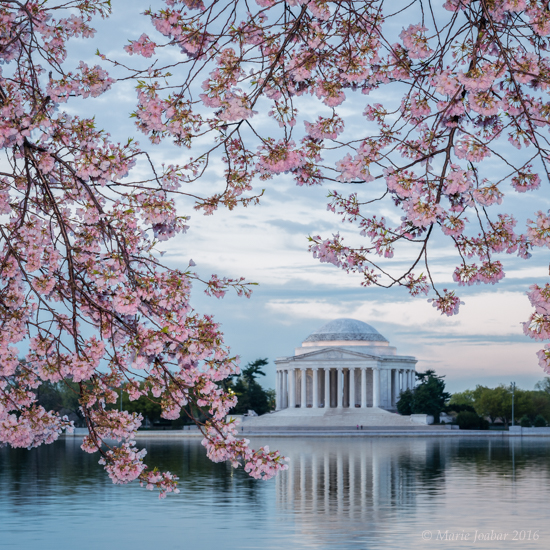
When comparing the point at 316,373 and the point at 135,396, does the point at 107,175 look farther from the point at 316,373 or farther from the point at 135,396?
the point at 316,373

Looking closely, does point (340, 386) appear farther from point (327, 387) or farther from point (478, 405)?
point (478, 405)

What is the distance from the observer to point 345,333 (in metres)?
143

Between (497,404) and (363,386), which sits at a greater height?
(363,386)

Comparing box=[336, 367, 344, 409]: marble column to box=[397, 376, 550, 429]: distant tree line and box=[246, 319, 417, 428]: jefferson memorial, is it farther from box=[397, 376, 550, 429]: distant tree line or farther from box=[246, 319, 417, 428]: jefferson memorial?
box=[397, 376, 550, 429]: distant tree line

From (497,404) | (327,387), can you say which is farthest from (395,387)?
(497,404)

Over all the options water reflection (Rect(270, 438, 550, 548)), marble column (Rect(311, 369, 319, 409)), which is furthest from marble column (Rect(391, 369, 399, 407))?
water reflection (Rect(270, 438, 550, 548))

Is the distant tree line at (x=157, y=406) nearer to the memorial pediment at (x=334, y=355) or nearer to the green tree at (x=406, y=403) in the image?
the memorial pediment at (x=334, y=355)

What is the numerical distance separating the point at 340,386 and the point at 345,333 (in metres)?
8.74

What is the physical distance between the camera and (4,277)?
10844mm

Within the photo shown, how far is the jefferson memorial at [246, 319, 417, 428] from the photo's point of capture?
135625 millimetres

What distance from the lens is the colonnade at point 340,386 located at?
449 feet

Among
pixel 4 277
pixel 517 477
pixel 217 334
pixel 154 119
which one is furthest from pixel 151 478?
pixel 517 477

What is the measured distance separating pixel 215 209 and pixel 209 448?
3174 millimetres

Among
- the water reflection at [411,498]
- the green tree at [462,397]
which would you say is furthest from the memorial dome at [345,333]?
the water reflection at [411,498]
